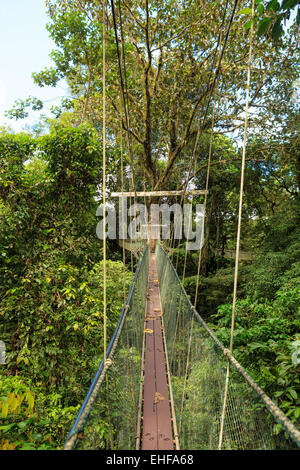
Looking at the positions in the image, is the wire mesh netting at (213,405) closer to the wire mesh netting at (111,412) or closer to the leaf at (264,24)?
the wire mesh netting at (111,412)

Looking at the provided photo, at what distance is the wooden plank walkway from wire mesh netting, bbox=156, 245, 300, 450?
3.7 inches

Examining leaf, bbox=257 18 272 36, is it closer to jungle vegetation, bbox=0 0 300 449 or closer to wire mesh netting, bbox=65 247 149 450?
jungle vegetation, bbox=0 0 300 449

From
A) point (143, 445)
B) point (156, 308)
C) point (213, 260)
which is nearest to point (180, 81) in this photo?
point (156, 308)

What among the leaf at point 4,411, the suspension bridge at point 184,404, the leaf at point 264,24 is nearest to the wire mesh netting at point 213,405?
the suspension bridge at point 184,404

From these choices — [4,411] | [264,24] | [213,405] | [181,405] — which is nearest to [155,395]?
[181,405]

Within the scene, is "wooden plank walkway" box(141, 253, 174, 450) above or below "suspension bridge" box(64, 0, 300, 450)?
below

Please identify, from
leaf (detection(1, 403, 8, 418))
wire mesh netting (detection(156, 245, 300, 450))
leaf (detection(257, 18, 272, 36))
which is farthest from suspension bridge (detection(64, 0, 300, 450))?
leaf (detection(1, 403, 8, 418))

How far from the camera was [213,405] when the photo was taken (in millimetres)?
1075

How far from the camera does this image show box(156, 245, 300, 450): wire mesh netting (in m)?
0.73

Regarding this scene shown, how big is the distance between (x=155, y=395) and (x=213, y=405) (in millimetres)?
909

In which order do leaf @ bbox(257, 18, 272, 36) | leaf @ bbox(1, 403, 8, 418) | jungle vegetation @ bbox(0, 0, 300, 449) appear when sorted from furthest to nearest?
jungle vegetation @ bbox(0, 0, 300, 449), leaf @ bbox(1, 403, 8, 418), leaf @ bbox(257, 18, 272, 36)

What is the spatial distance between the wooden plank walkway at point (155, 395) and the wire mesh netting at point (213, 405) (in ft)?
0.31

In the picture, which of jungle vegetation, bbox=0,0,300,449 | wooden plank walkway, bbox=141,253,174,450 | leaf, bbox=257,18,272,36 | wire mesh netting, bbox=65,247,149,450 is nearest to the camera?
wire mesh netting, bbox=65,247,149,450

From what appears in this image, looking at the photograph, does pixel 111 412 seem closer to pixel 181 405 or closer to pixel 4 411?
pixel 4 411
